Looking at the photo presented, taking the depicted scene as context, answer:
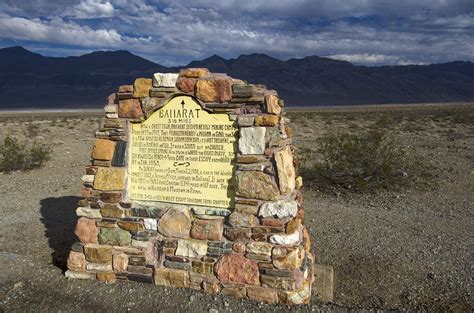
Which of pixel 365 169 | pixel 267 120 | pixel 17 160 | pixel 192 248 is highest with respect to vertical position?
pixel 267 120

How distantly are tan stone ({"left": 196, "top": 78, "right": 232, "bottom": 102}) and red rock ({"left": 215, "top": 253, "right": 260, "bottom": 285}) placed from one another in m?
1.55

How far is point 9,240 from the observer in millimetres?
6223

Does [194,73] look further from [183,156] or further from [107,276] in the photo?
[107,276]

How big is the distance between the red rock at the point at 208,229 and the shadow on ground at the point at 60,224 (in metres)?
1.84

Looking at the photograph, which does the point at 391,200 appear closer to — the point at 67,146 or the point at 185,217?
the point at 185,217

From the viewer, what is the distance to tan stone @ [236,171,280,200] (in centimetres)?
425

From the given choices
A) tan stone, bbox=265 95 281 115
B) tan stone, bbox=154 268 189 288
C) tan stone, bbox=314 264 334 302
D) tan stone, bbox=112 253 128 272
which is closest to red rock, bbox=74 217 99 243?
tan stone, bbox=112 253 128 272

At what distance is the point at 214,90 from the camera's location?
172 inches

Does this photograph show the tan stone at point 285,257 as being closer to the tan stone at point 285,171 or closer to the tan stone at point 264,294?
the tan stone at point 264,294

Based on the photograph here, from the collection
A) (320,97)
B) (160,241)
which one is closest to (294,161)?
(160,241)

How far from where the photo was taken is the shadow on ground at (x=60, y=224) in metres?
5.75

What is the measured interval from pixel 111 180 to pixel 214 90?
1.49 meters

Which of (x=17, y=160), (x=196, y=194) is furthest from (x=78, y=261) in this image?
(x=17, y=160)

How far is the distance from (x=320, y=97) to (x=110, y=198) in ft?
419
